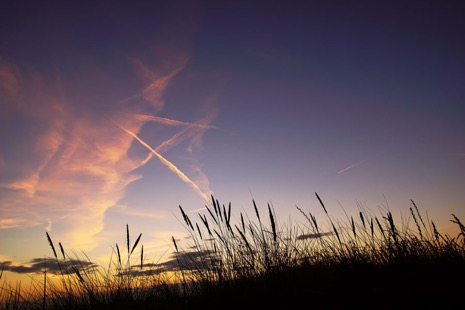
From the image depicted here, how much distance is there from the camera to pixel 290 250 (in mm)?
5340

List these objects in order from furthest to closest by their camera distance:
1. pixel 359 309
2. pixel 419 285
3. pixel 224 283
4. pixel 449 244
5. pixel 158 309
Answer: pixel 449 244
pixel 224 283
pixel 158 309
pixel 419 285
pixel 359 309

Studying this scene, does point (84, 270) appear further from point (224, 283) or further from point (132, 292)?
point (224, 283)

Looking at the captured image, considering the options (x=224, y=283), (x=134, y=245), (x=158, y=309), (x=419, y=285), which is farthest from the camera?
(x=134, y=245)

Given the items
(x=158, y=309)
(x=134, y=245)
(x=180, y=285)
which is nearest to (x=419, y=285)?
(x=158, y=309)

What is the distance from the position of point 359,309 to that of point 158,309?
239 centimetres

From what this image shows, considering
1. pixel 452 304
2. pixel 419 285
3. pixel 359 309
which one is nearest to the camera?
pixel 452 304

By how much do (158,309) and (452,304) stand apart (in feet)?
10.2

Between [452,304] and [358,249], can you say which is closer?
[452,304]

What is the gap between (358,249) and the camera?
5348mm

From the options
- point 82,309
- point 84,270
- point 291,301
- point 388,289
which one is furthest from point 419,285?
point 84,270

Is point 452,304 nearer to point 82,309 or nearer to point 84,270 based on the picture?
point 82,309

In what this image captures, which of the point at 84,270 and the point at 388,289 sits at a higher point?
the point at 84,270

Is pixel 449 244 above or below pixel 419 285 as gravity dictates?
above

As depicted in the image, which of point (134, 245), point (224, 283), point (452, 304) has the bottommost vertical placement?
point (452, 304)
